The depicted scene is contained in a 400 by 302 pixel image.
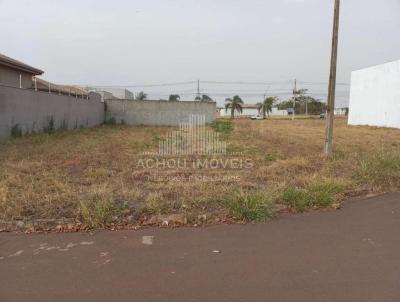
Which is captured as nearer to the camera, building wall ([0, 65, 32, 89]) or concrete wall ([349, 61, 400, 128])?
building wall ([0, 65, 32, 89])

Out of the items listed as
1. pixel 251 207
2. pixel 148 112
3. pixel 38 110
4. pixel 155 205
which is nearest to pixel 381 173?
pixel 251 207

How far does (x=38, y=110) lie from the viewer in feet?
55.6

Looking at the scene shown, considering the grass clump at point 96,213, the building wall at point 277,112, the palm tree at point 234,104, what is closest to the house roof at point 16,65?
the grass clump at point 96,213

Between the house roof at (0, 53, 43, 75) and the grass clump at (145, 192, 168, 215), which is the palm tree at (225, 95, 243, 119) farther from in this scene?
the grass clump at (145, 192, 168, 215)

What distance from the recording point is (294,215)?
5129 mm

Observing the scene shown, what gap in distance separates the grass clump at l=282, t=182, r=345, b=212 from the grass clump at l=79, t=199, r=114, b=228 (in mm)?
2379

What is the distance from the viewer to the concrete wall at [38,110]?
14.0 m

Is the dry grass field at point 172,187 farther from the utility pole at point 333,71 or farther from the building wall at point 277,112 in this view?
the building wall at point 277,112

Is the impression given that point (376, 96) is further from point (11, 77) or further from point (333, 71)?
point (11, 77)

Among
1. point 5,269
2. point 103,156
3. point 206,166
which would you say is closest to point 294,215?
point 5,269

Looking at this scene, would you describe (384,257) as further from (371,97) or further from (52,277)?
(371,97)

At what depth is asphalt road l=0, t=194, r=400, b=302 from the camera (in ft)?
9.95

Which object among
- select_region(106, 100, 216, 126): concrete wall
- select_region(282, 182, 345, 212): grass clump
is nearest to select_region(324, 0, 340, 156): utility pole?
select_region(282, 182, 345, 212): grass clump

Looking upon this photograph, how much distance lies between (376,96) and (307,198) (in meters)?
27.4
